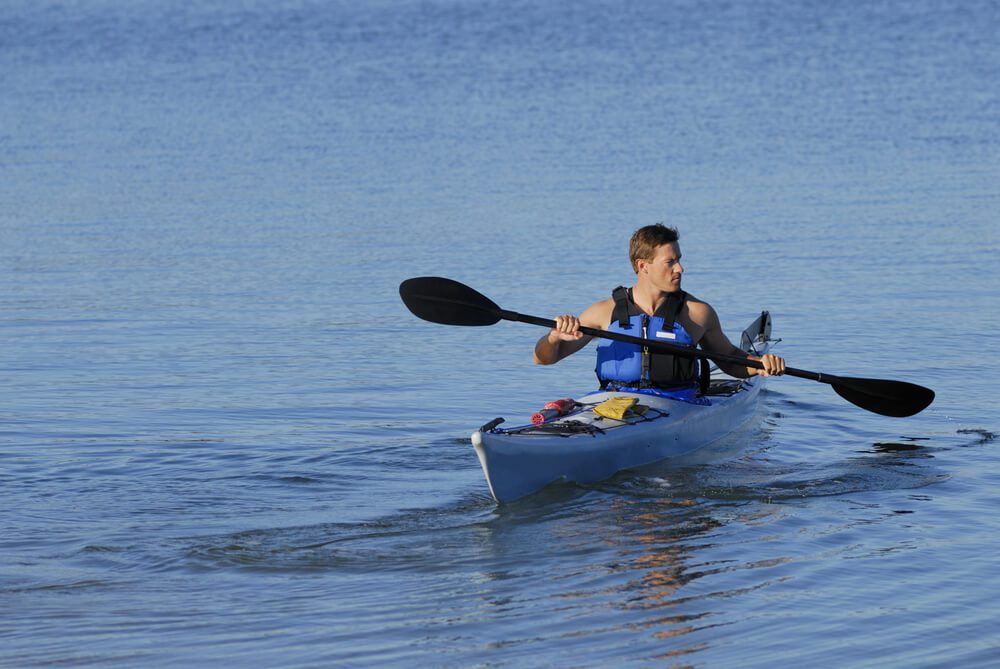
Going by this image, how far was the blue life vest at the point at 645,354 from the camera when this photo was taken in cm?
811

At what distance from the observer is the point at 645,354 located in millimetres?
8203

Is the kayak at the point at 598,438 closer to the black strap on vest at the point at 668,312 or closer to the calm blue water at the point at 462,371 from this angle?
the calm blue water at the point at 462,371

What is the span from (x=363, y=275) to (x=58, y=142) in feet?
33.7

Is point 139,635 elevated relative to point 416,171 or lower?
lower

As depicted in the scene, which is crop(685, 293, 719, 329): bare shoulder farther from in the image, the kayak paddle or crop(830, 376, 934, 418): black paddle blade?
crop(830, 376, 934, 418): black paddle blade

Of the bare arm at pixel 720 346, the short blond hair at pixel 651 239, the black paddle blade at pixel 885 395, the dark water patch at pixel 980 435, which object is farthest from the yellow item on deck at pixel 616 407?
the dark water patch at pixel 980 435

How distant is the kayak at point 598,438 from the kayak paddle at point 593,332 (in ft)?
1.16

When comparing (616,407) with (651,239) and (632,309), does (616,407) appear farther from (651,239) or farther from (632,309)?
(651,239)

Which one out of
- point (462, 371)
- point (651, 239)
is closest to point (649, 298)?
point (651, 239)

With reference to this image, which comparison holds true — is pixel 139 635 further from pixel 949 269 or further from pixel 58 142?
pixel 58 142

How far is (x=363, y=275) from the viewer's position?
45.2 feet

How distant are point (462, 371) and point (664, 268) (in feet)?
10.2

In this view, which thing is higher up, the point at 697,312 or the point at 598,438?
the point at 697,312

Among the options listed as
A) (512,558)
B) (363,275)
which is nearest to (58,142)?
(363,275)
